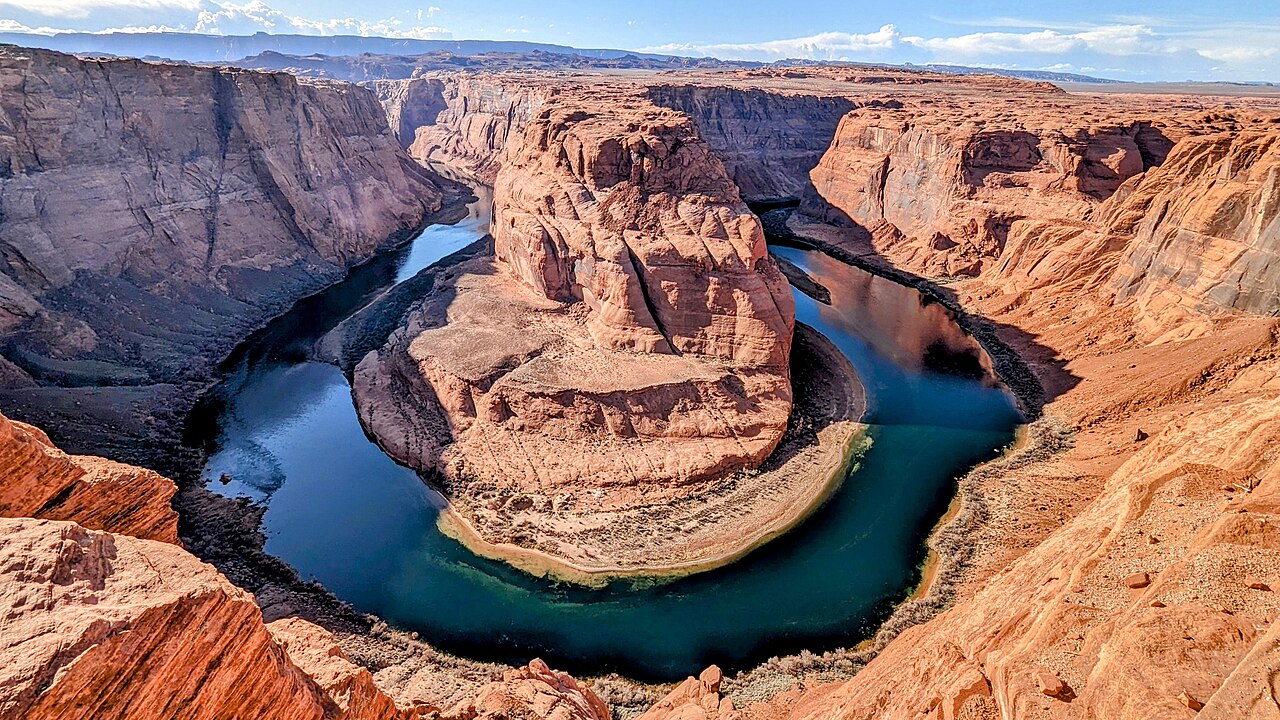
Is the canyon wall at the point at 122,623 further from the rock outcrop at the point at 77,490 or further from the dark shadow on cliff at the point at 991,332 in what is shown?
the dark shadow on cliff at the point at 991,332

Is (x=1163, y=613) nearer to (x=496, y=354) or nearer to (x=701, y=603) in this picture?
(x=701, y=603)

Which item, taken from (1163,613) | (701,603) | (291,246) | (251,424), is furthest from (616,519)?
(291,246)

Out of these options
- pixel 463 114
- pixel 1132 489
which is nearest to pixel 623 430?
pixel 1132 489

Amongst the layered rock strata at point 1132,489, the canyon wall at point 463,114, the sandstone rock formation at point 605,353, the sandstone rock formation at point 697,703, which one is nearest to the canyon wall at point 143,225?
the sandstone rock formation at point 605,353

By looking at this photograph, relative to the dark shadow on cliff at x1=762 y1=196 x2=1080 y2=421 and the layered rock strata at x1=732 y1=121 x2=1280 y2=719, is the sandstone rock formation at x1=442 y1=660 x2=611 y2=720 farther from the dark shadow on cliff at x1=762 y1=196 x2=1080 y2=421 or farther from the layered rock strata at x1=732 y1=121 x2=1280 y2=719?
the dark shadow on cliff at x1=762 y1=196 x2=1080 y2=421

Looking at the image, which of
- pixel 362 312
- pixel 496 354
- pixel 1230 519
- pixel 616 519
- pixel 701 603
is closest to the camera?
pixel 1230 519

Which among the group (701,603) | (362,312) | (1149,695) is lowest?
(701,603)
